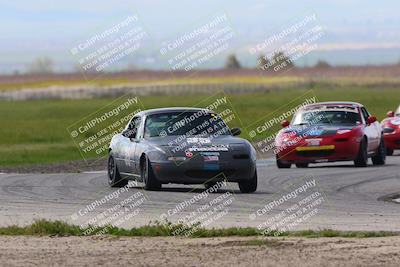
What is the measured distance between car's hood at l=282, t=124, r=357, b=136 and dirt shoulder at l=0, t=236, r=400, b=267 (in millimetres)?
13842

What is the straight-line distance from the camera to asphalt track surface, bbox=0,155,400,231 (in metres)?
16.8

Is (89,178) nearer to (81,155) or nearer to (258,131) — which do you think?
(81,155)

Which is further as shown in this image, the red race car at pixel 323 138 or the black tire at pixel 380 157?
the black tire at pixel 380 157

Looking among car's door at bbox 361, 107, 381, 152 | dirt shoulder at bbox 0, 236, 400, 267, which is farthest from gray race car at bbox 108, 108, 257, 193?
car's door at bbox 361, 107, 381, 152

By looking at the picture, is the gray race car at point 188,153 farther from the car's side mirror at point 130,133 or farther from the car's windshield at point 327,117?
the car's windshield at point 327,117

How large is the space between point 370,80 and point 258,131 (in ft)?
285

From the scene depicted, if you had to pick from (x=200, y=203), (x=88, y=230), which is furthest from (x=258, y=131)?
(x=88, y=230)

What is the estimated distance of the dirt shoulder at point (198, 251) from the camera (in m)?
12.7

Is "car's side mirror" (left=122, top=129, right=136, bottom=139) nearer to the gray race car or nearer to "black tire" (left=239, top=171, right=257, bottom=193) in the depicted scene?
the gray race car

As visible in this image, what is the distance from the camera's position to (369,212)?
17.9 m

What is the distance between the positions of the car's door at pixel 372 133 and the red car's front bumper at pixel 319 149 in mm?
757

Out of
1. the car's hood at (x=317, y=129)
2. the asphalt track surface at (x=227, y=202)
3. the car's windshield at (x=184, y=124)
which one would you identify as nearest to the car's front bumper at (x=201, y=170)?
the asphalt track surface at (x=227, y=202)

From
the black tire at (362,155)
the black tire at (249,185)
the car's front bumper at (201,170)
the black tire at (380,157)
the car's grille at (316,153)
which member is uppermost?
the car's front bumper at (201,170)

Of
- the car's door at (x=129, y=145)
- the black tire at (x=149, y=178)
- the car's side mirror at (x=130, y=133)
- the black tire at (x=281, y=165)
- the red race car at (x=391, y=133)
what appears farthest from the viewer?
the red race car at (x=391, y=133)
